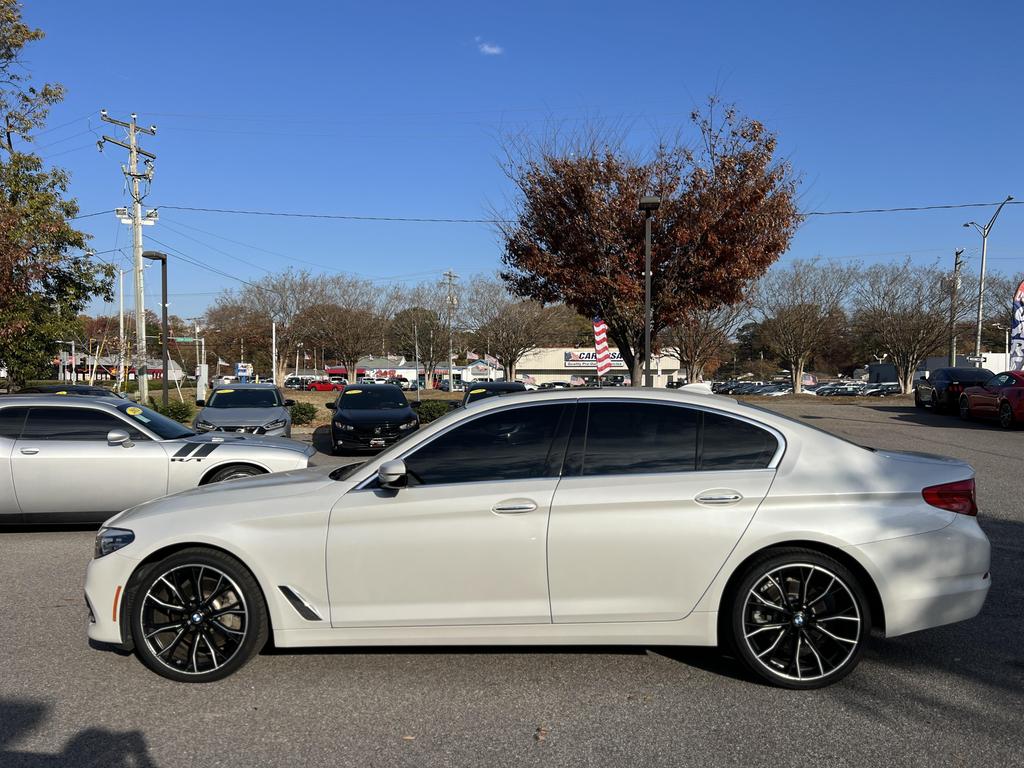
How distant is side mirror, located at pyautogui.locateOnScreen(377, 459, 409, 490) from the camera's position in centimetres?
419

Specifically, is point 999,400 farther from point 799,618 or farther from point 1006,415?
point 799,618

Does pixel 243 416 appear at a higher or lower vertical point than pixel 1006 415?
higher

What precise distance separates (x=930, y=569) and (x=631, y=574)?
5.15 ft

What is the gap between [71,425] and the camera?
27.4 feet

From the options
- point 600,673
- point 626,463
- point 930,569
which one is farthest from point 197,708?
point 930,569

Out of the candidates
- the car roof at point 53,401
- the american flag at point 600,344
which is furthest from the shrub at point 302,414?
the car roof at point 53,401

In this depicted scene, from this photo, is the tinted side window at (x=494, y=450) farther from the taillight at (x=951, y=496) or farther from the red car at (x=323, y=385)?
the red car at (x=323, y=385)

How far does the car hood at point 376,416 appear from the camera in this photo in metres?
16.2

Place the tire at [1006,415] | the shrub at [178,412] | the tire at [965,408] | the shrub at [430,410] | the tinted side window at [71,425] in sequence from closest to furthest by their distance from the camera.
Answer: the tinted side window at [71,425] < the tire at [1006,415] < the shrub at [430,410] < the tire at [965,408] < the shrub at [178,412]

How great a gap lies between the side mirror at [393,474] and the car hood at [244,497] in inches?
11.2

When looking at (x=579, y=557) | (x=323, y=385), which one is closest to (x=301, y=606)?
(x=579, y=557)

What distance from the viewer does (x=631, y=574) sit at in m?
4.15

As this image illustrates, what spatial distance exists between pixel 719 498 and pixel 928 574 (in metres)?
1.16

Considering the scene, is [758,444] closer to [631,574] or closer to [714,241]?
[631,574]
